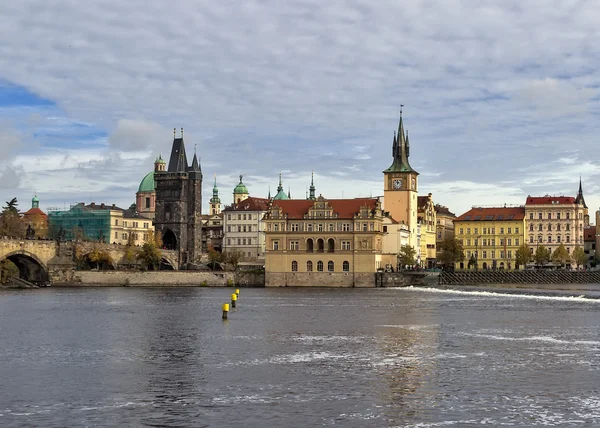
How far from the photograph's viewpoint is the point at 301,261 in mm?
133750

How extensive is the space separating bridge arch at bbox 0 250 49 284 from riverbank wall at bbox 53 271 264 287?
6.04 meters

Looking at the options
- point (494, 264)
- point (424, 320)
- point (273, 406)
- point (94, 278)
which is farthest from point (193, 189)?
point (273, 406)

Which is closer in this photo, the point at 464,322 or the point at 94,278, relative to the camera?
the point at 464,322

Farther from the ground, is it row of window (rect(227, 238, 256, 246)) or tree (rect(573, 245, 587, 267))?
row of window (rect(227, 238, 256, 246))

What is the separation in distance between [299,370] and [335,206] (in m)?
101

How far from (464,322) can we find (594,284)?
83.3 m

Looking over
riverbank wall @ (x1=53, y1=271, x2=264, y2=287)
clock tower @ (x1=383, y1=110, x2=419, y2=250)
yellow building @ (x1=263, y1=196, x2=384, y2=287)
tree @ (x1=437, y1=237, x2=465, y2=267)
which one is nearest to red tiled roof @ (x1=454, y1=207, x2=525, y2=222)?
tree @ (x1=437, y1=237, x2=465, y2=267)

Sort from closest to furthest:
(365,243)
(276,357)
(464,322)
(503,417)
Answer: (503,417), (276,357), (464,322), (365,243)

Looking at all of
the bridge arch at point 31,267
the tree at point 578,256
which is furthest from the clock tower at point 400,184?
the bridge arch at point 31,267

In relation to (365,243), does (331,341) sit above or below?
below

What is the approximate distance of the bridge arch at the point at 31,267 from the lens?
132 meters

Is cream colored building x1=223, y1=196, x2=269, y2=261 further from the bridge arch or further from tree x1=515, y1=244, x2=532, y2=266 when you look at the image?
the bridge arch

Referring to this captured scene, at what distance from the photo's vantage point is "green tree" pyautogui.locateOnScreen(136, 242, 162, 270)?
14800 cm

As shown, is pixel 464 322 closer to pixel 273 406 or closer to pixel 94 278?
pixel 273 406
